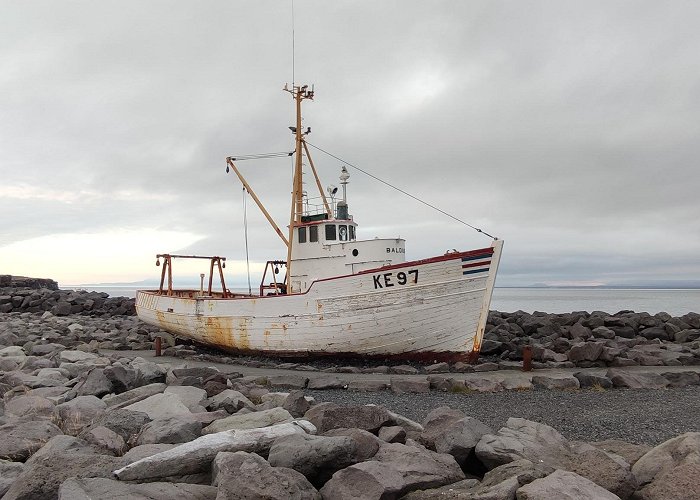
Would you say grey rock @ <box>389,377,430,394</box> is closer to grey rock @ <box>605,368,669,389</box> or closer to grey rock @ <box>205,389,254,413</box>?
grey rock @ <box>605,368,669,389</box>

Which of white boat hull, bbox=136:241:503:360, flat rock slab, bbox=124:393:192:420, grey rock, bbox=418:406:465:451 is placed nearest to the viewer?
grey rock, bbox=418:406:465:451

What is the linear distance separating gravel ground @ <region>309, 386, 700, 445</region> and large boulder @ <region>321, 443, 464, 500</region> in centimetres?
311

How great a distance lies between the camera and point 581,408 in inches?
326

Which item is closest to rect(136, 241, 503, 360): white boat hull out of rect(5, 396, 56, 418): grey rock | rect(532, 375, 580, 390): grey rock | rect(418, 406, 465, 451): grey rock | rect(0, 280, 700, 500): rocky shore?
rect(532, 375, 580, 390): grey rock

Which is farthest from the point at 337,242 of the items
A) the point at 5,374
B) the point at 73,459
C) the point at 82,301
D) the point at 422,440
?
the point at 82,301

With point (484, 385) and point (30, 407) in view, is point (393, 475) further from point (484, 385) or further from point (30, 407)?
point (484, 385)

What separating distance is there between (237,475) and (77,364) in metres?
8.16

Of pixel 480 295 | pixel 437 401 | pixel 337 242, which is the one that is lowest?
pixel 437 401

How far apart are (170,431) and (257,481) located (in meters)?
1.60

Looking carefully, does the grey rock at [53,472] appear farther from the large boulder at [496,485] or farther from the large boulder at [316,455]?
the large boulder at [496,485]

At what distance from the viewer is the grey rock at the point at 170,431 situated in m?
4.68

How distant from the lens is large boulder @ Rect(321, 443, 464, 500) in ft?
11.9

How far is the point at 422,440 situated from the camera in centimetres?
508

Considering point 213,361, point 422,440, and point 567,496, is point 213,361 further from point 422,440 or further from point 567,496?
point 567,496
